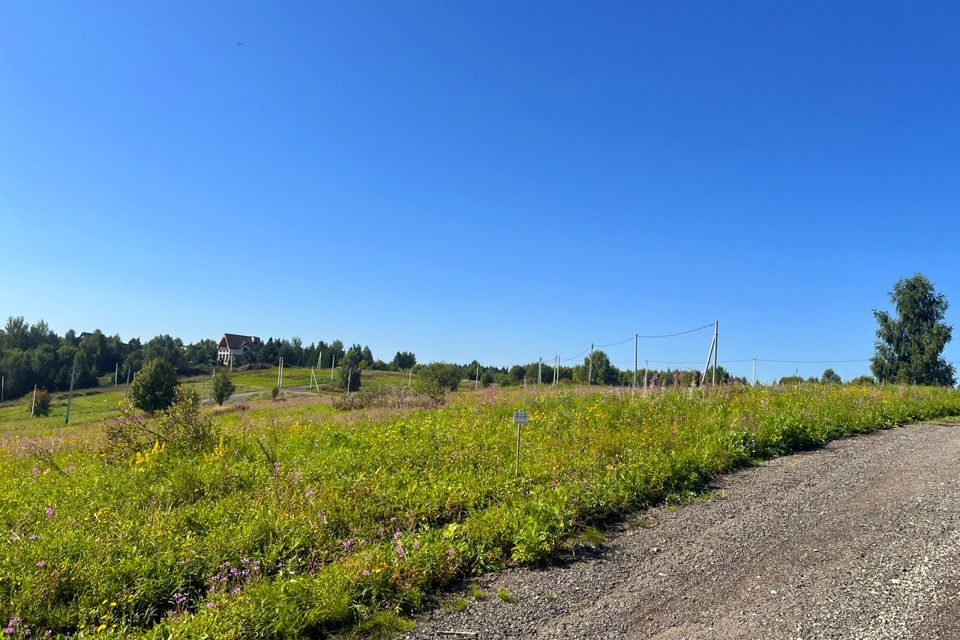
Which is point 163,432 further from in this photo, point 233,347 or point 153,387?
point 233,347

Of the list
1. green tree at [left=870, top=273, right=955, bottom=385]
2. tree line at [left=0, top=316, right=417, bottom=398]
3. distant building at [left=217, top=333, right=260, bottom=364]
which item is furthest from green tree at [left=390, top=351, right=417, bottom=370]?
green tree at [left=870, top=273, right=955, bottom=385]

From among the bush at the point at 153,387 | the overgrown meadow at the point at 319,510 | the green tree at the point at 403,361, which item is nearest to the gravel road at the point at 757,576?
the overgrown meadow at the point at 319,510

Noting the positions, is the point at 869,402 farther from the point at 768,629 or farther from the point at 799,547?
the point at 768,629

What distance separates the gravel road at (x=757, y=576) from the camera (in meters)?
3.88

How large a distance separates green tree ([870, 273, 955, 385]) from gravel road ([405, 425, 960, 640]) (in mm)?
40850

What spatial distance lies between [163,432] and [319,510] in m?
5.51

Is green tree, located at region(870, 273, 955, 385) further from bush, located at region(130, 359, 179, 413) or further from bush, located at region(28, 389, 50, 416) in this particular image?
bush, located at region(28, 389, 50, 416)

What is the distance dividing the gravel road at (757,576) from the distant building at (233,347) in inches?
5346

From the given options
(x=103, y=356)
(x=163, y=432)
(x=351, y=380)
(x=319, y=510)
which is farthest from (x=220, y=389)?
(x=103, y=356)

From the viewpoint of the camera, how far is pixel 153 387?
4731 cm

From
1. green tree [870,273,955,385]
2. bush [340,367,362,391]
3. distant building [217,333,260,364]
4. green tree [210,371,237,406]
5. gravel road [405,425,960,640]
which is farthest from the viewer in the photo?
distant building [217,333,260,364]


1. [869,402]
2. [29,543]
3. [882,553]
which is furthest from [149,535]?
[869,402]

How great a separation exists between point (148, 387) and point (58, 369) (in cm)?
6631

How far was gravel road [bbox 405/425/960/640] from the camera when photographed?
12.7ft
